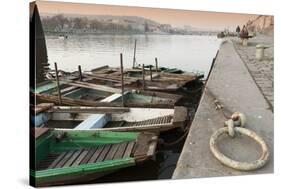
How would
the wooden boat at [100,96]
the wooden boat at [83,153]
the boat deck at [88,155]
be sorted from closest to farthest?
the wooden boat at [83,153] < the boat deck at [88,155] < the wooden boat at [100,96]

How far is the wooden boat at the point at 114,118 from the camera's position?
3168 mm

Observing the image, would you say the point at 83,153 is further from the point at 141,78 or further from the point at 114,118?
the point at 141,78

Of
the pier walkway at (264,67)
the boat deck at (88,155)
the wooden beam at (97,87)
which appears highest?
the pier walkway at (264,67)

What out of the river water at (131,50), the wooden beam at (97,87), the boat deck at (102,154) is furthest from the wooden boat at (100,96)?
the boat deck at (102,154)

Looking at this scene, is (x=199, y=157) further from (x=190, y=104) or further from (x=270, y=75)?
(x=270, y=75)

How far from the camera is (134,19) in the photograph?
3.08 meters

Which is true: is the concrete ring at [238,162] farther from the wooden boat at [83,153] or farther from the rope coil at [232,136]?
the wooden boat at [83,153]

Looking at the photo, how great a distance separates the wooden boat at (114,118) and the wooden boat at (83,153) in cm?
10

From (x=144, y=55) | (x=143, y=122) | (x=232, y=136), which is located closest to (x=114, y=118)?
(x=143, y=122)

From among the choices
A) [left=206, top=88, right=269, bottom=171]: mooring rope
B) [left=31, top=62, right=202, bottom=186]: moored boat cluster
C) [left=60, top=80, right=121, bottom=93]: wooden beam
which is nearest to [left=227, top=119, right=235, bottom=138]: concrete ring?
[left=206, top=88, right=269, bottom=171]: mooring rope

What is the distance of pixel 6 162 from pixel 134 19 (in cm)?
159

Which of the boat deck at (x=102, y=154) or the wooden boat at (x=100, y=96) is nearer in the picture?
the boat deck at (x=102, y=154)

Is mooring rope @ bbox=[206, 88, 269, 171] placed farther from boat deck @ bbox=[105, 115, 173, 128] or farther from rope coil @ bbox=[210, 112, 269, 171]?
boat deck @ bbox=[105, 115, 173, 128]

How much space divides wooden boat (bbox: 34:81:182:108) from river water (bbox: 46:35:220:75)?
0.26 metres
